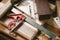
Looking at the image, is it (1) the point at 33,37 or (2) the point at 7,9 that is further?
(2) the point at 7,9

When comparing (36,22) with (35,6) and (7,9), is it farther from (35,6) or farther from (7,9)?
(7,9)

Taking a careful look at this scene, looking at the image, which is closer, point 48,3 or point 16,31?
point 16,31

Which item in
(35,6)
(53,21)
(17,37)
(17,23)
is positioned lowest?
(17,37)

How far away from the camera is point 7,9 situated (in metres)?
1.55

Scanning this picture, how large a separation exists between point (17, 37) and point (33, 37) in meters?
0.13

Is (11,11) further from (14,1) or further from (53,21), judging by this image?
(53,21)

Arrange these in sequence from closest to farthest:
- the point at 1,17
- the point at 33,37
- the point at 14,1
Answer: the point at 33,37, the point at 1,17, the point at 14,1

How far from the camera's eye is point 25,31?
55.7 inches

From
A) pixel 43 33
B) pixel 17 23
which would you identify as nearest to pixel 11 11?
pixel 17 23

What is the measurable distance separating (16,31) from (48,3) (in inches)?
14.9

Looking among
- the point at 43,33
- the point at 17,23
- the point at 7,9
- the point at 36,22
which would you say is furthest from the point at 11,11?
the point at 43,33

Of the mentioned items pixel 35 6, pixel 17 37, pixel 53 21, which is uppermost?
pixel 35 6

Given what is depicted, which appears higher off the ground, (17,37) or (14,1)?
(14,1)

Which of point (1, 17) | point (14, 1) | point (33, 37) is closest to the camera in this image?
point (33, 37)
